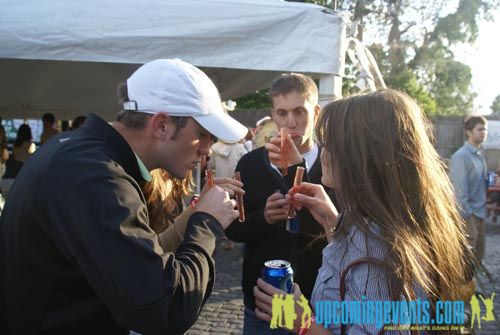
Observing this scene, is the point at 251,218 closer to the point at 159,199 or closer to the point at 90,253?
the point at 159,199

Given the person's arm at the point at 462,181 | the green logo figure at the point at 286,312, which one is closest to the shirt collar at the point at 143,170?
the green logo figure at the point at 286,312

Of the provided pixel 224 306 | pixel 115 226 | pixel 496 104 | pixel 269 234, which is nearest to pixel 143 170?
pixel 115 226

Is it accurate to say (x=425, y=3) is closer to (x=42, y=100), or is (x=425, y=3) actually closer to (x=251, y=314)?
(x=42, y=100)

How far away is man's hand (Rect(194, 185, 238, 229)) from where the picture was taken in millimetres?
1398

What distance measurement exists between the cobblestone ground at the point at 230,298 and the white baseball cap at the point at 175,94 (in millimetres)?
3112

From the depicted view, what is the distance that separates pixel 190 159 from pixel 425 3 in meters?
27.0

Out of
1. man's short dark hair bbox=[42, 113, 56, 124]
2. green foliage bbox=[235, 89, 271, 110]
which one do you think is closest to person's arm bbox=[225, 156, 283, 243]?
man's short dark hair bbox=[42, 113, 56, 124]

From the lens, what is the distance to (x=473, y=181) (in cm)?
549

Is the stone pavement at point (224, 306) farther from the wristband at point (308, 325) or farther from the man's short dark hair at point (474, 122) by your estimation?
the man's short dark hair at point (474, 122)

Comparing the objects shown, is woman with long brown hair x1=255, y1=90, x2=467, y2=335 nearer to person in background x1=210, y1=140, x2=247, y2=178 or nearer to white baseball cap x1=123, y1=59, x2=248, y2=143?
white baseball cap x1=123, y1=59, x2=248, y2=143

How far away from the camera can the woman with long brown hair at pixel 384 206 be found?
4.04ft

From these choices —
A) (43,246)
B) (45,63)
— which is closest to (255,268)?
(43,246)

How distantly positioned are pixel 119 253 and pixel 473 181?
545cm

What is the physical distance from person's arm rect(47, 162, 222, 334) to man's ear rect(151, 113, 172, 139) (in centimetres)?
27
